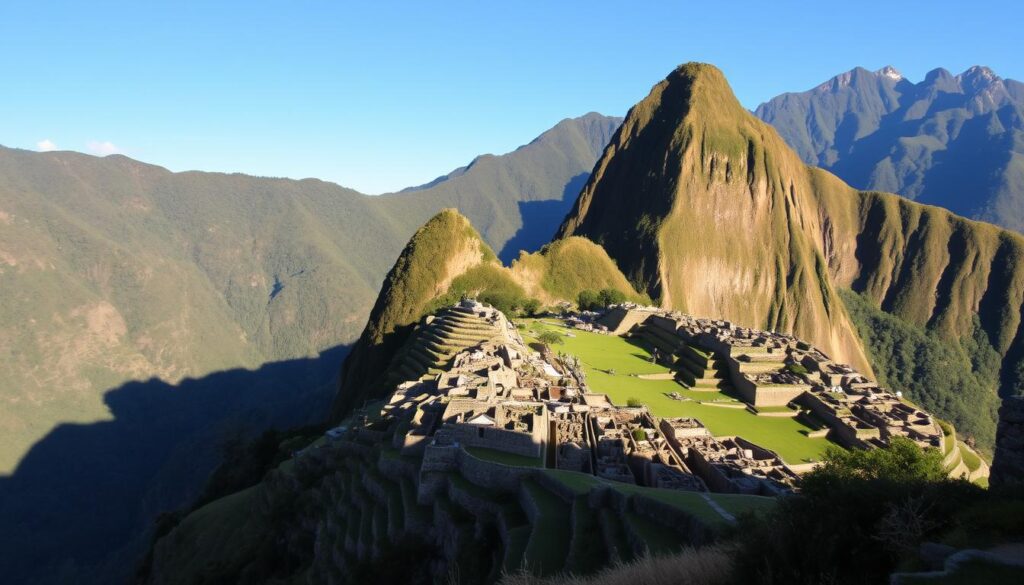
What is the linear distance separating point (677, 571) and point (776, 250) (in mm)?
136223

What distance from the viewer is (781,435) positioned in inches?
1544

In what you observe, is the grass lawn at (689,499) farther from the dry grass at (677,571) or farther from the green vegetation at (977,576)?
the green vegetation at (977,576)

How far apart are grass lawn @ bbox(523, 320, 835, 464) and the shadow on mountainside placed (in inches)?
1470

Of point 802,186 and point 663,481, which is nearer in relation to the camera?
point 663,481

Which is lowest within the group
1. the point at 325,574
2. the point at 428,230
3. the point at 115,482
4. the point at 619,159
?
the point at 115,482

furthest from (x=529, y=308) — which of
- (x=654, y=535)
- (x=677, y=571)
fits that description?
(x=677, y=571)

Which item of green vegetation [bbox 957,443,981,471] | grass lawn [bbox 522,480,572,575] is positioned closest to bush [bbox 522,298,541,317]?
green vegetation [bbox 957,443,981,471]

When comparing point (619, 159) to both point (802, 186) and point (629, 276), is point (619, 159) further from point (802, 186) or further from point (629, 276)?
point (802, 186)

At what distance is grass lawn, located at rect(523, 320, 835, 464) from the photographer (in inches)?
1463

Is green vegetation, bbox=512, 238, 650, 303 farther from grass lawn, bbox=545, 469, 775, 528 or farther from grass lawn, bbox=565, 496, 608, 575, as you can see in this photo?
grass lawn, bbox=565, 496, 608, 575

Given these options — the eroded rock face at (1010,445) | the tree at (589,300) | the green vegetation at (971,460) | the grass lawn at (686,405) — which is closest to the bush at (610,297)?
the tree at (589,300)

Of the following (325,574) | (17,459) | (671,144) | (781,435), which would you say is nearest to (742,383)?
(781,435)

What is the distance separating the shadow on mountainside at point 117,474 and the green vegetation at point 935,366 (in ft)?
370

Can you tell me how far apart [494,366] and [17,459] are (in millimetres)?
114626
